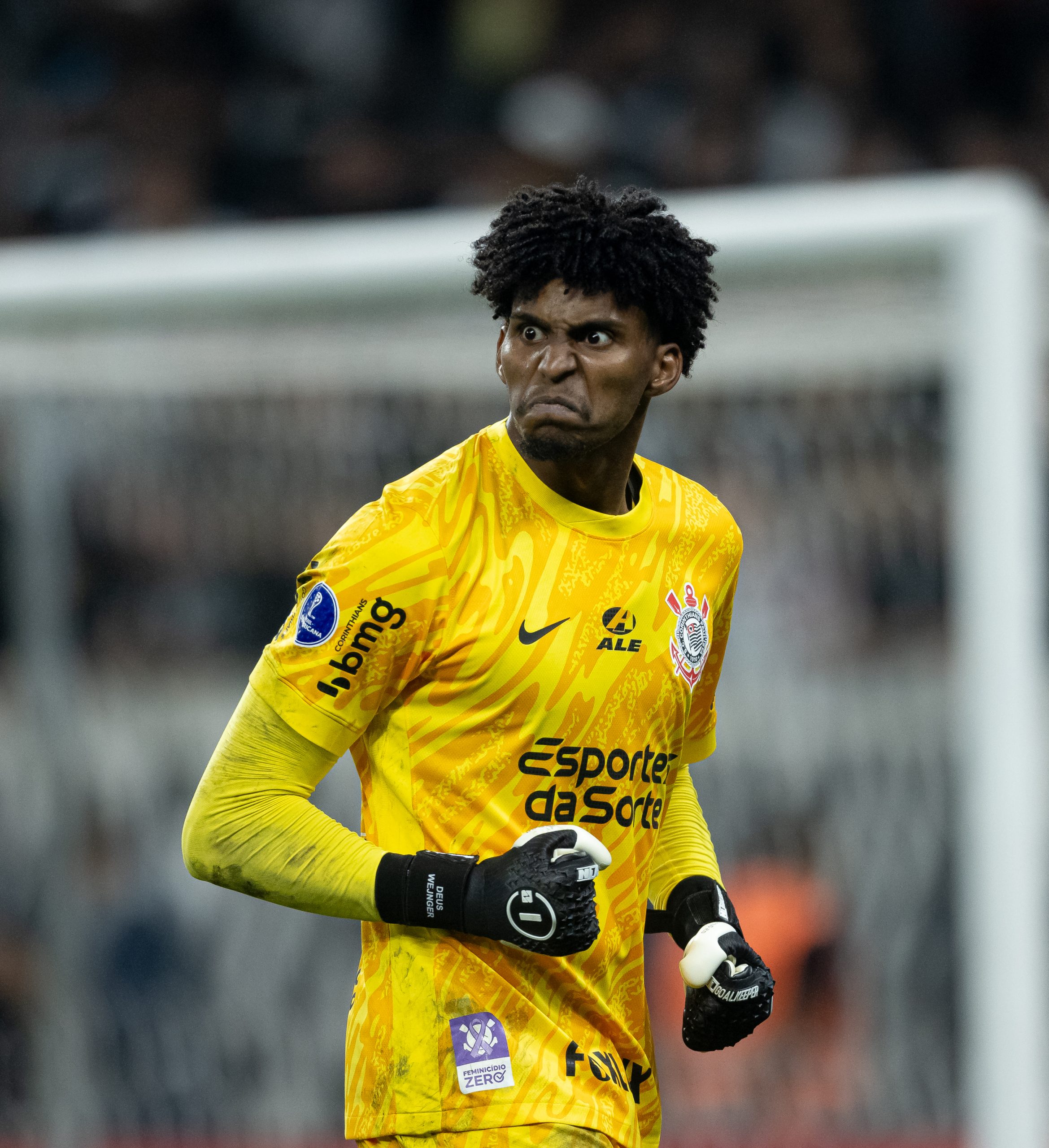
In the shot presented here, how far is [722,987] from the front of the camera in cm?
236

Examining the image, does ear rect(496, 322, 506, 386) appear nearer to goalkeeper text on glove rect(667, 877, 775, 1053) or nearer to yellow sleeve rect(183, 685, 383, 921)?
yellow sleeve rect(183, 685, 383, 921)

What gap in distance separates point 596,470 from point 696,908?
65 centimetres

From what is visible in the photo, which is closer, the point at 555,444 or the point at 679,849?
the point at 555,444

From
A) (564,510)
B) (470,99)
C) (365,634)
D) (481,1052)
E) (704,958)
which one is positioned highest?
(470,99)

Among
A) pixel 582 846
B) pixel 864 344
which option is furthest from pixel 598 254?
pixel 864 344

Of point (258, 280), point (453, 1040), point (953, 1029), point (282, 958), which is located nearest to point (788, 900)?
point (953, 1029)

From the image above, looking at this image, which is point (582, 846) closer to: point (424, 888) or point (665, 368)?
point (424, 888)

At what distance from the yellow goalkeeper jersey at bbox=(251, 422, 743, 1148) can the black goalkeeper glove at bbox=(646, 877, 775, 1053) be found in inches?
3.5

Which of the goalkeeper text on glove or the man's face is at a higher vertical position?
the man's face

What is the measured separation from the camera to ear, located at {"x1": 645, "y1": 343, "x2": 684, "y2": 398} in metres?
2.32

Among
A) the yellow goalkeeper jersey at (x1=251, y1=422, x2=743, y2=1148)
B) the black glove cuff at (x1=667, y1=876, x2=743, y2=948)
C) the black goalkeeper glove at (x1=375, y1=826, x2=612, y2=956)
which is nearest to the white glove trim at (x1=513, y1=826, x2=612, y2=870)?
the black goalkeeper glove at (x1=375, y1=826, x2=612, y2=956)

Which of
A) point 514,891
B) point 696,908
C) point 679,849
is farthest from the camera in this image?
point 679,849

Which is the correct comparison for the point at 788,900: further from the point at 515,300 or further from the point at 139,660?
the point at 515,300

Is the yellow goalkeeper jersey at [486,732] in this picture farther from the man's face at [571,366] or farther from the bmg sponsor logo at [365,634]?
the man's face at [571,366]
